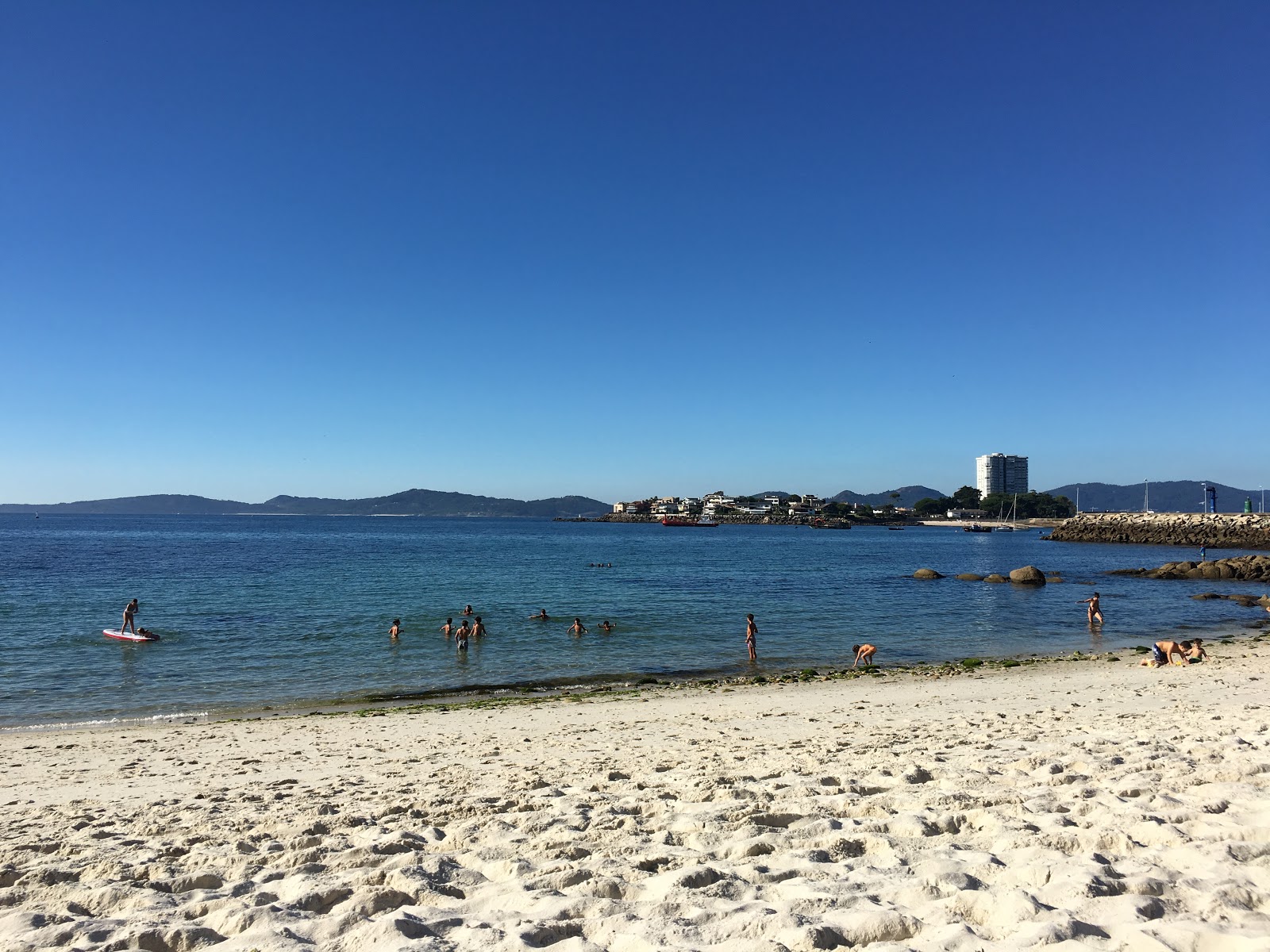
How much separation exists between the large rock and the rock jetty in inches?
360

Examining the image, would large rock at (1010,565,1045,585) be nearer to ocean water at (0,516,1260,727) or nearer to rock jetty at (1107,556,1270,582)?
ocean water at (0,516,1260,727)

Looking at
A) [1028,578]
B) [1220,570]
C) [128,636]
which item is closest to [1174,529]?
[1220,570]

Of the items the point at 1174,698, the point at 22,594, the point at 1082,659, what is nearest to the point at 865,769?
the point at 1174,698

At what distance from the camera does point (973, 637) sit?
81.8 ft

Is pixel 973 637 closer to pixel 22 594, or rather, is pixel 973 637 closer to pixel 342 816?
pixel 342 816

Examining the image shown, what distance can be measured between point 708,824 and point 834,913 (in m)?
1.81

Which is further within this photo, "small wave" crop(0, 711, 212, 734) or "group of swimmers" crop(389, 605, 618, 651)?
"group of swimmers" crop(389, 605, 618, 651)

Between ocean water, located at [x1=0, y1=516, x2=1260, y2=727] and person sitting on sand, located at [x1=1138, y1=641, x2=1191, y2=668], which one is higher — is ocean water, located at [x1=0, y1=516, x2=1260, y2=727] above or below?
below

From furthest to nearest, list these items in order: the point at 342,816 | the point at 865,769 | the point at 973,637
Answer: the point at 973,637
the point at 865,769
the point at 342,816

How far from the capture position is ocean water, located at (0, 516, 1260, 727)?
1795 centimetres

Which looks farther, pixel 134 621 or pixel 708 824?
pixel 134 621

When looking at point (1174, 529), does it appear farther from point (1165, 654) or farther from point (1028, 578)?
point (1165, 654)

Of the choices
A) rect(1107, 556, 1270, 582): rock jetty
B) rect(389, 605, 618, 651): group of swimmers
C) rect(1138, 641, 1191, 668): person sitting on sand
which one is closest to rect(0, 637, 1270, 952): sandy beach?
rect(1138, 641, 1191, 668): person sitting on sand

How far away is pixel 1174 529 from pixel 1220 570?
156 feet
